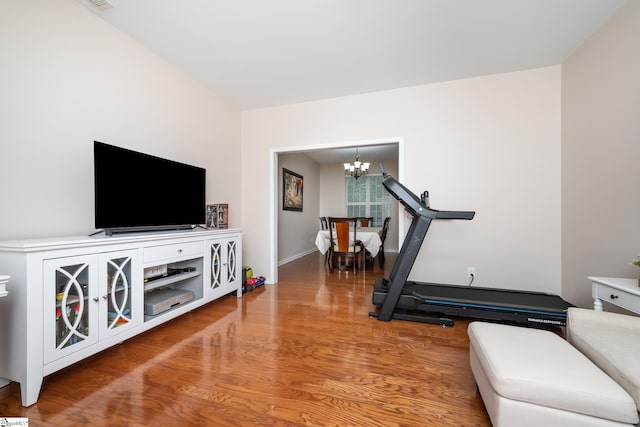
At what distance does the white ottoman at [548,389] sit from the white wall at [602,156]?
4.70 feet

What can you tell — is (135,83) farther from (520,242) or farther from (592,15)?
(520,242)

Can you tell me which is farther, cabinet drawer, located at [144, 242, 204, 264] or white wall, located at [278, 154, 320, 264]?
white wall, located at [278, 154, 320, 264]

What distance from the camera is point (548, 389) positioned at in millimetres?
973

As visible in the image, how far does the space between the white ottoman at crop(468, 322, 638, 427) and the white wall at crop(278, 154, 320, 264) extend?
4.31 meters

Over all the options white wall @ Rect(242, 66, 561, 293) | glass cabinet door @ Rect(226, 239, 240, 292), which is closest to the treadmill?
white wall @ Rect(242, 66, 561, 293)

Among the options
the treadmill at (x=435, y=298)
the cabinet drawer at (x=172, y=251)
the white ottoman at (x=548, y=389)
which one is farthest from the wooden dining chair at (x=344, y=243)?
the white ottoman at (x=548, y=389)

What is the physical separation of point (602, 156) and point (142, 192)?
12.4 feet

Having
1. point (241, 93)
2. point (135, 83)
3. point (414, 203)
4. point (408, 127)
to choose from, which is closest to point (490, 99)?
point (408, 127)

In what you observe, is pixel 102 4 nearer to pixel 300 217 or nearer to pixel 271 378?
pixel 271 378

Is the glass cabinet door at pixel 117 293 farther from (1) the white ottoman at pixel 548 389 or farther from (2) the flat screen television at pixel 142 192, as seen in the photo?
(1) the white ottoman at pixel 548 389

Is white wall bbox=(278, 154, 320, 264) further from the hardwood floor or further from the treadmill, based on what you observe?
the treadmill

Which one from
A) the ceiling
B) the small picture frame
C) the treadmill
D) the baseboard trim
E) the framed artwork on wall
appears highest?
the ceiling

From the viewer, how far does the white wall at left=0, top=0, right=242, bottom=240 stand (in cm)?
159

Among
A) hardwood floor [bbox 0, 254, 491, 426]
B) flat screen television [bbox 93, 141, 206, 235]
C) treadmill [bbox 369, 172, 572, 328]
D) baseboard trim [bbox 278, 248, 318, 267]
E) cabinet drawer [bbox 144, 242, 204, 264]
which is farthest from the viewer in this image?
baseboard trim [bbox 278, 248, 318, 267]
